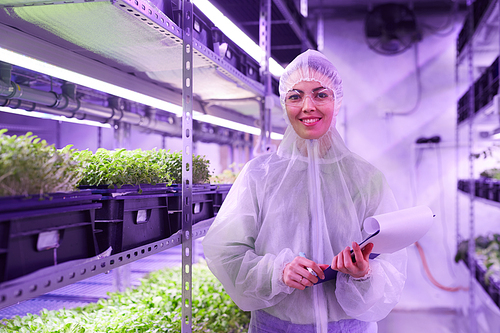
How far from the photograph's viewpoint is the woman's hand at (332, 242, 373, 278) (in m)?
0.98

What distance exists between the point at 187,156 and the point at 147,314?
29.9 inches

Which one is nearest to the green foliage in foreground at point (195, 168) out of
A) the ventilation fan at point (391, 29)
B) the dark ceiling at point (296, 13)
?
the dark ceiling at point (296, 13)

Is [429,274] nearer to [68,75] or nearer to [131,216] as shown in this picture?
[131,216]

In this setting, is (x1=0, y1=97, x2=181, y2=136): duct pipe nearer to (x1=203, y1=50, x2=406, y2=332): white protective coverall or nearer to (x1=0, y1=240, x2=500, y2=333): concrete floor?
(x1=0, y1=240, x2=500, y2=333): concrete floor

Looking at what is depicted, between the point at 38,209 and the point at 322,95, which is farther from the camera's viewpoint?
the point at 322,95

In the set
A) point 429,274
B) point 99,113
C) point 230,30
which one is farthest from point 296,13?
point 429,274

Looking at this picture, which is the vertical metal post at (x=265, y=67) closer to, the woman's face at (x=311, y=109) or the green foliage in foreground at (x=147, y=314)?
the woman's face at (x=311, y=109)

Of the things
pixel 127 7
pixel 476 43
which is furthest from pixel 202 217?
pixel 476 43

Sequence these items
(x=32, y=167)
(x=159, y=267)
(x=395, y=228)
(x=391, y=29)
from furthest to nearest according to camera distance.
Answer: (x=391, y=29)
(x=159, y=267)
(x=395, y=228)
(x=32, y=167)

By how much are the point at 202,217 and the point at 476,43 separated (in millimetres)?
3385

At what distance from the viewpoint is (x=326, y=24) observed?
4602 mm

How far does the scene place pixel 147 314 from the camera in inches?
59.1

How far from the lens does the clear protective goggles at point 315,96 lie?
1280 millimetres

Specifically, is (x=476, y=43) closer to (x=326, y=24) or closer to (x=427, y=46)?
(x=427, y=46)
